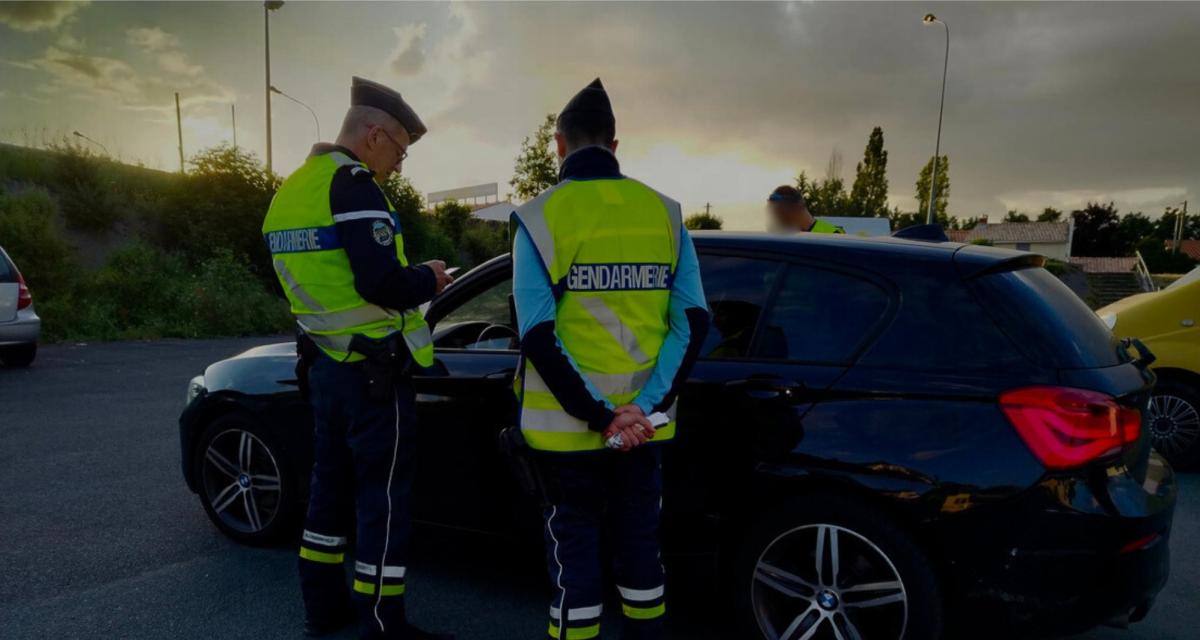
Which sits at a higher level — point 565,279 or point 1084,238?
point 1084,238

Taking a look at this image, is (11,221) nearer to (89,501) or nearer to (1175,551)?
(89,501)

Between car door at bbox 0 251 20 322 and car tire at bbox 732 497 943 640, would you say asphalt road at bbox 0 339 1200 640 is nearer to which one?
car tire at bbox 732 497 943 640

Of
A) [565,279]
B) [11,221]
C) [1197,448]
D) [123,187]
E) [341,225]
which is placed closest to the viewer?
[565,279]

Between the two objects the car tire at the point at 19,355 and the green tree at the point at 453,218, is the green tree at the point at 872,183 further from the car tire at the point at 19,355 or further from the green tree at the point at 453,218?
the car tire at the point at 19,355

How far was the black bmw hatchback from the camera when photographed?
6.97ft

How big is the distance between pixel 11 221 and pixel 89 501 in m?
11.7

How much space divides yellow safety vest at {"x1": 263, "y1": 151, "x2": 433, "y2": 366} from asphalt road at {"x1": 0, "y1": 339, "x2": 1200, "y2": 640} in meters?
1.06

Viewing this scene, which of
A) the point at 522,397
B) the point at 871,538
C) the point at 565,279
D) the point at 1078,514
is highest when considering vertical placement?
the point at 565,279

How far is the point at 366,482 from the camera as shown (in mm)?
Answer: 2646

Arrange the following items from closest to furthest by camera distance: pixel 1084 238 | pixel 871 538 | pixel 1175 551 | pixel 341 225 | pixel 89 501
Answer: pixel 871 538, pixel 341 225, pixel 1175 551, pixel 89 501, pixel 1084 238

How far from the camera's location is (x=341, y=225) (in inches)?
99.0

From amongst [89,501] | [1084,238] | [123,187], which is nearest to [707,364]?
[89,501]

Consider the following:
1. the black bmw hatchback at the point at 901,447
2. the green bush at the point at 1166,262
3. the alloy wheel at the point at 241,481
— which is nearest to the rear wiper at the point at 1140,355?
the black bmw hatchback at the point at 901,447

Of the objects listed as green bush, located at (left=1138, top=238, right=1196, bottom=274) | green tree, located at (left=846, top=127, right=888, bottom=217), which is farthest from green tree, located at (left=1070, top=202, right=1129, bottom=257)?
green tree, located at (left=846, top=127, right=888, bottom=217)
